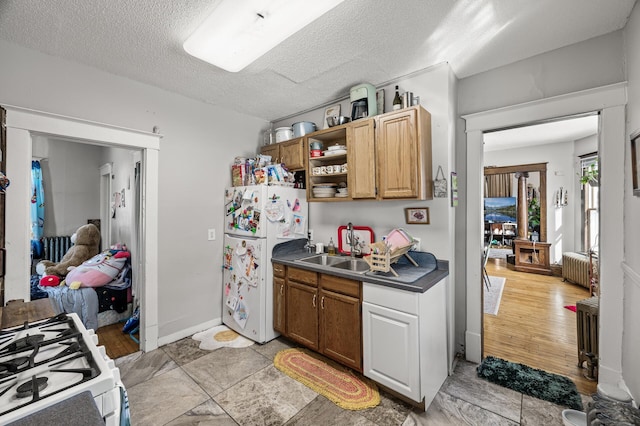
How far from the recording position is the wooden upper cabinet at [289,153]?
3.08m

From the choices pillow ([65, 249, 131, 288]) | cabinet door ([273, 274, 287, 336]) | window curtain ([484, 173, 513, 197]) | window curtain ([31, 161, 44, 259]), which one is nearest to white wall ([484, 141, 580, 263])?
window curtain ([484, 173, 513, 197])

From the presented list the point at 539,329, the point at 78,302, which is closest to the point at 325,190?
the point at 539,329

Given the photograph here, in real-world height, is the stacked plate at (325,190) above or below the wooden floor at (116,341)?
above

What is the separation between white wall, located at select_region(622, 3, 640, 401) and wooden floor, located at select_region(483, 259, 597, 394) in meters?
0.48

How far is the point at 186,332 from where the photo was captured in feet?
9.73

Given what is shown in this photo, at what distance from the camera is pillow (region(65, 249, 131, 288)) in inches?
125

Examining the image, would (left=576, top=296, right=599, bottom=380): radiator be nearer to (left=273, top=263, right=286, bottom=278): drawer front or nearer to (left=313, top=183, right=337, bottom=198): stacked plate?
(left=313, top=183, right=337, bottom=198): stacked plate

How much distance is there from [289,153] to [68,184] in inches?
175

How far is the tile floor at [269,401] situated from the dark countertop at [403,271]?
84cm

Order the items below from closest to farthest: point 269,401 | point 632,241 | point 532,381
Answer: point 632,241 → point 269,401 → point 532,381

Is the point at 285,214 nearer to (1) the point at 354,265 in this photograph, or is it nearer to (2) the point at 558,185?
(1) the point at 354,265

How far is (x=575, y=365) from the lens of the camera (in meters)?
2.36

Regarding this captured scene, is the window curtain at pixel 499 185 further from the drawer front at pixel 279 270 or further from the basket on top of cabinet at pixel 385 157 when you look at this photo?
the drawer front at pixel 279 270

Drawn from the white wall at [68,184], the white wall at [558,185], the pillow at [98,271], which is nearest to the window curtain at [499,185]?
the white wall at [558,185]
